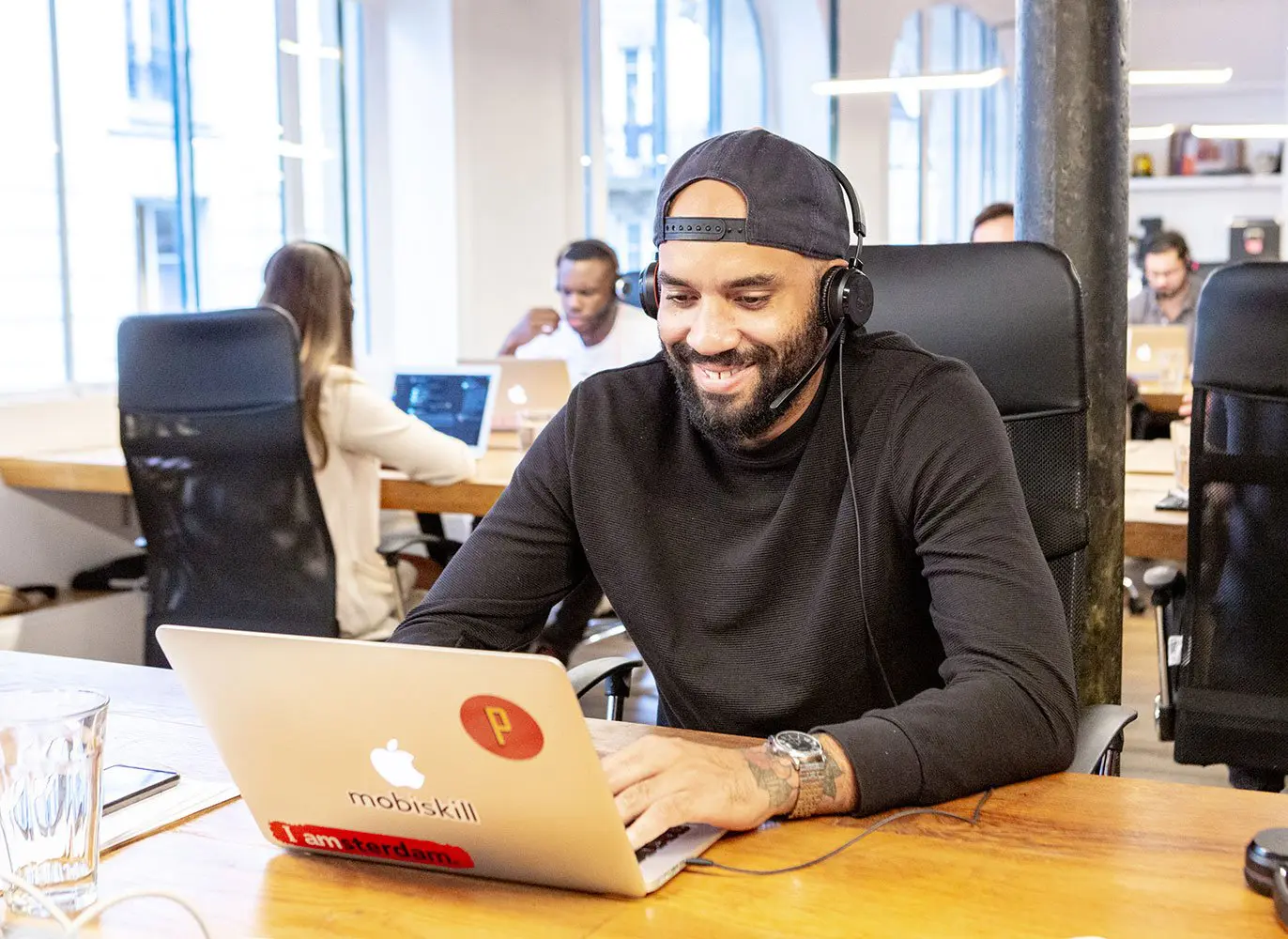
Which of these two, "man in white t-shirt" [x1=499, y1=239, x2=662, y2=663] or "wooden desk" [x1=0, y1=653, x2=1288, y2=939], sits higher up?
"man in white t-shirt" [x1=499, y1=239, x2=662, y2=663]

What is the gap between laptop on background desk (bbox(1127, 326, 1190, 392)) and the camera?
210 inches

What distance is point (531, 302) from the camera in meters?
5.98

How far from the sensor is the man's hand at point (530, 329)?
5191 mm

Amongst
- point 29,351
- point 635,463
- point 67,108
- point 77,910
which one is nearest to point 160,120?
point 67,108

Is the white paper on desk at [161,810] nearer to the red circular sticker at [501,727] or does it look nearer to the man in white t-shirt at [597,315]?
the red circular sticker at [501,727]

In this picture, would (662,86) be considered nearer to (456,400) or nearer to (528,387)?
(528,387)

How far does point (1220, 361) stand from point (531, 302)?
13.9 feet

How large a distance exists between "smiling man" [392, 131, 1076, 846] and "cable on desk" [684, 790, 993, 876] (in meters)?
0.19

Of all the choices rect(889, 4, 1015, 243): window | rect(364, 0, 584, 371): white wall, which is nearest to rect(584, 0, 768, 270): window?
rect(364, 0, 584, 371): white wall

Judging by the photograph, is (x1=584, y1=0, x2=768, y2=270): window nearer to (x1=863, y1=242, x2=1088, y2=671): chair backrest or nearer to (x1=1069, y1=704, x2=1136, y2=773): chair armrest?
(x1=863, y1=242, x2=1088, y2=671): chair backrest

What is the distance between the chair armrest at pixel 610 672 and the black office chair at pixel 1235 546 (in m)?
0.84

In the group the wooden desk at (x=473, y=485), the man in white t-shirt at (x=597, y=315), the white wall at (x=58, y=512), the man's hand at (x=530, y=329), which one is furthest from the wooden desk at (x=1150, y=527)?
the man's hand at (x=530, y=329)

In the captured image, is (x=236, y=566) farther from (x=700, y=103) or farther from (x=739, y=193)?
(x=700, y=103)

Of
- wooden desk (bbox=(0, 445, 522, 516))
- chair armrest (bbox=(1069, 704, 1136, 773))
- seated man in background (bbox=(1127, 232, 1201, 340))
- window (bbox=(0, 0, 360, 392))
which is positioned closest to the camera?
chair armrest (bbox=(1069, 704, 1136, 773))
